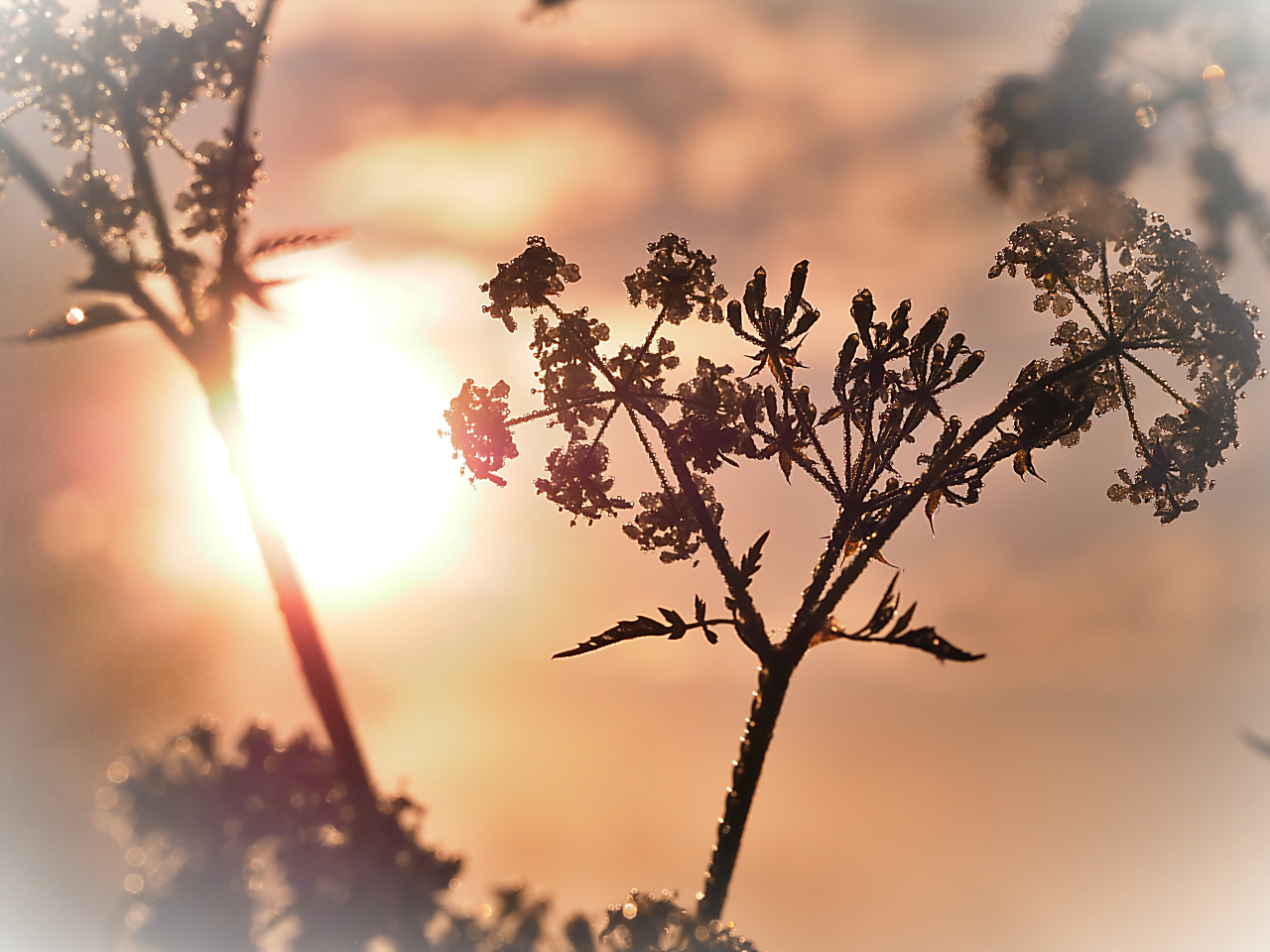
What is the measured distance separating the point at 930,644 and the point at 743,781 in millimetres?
1161

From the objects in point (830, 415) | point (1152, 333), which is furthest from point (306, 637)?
point (1152, 333)

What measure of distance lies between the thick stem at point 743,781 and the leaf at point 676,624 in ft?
1.85

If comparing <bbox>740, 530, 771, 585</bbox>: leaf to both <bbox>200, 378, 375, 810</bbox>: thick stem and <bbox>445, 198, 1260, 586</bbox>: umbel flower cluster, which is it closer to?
<bbox>445, 198, 1260, 586</bbox>: umbel flower cluster

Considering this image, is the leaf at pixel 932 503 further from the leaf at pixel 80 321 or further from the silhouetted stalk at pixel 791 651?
the leaf at pixel 80 321

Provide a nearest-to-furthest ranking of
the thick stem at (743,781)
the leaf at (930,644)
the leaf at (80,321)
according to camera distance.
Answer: the leaf at (930,644), the thick stem at (743,781), the leaf at (80,321)

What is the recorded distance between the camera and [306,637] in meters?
3.91

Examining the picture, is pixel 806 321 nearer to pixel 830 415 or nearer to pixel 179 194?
pixel 830 415

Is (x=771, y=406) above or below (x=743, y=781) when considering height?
above

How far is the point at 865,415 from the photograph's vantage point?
393cm

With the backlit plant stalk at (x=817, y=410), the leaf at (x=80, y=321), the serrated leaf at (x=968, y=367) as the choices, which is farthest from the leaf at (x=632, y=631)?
the leaf at (x=80, y=321)

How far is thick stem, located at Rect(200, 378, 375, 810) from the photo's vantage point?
3863mm

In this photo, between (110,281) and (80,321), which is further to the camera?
(110,281)

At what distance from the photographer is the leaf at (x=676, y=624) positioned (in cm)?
366

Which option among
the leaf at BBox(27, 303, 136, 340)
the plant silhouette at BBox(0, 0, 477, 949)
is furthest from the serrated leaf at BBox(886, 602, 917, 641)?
the leaf at BBox(27, 303, 136, 340)
